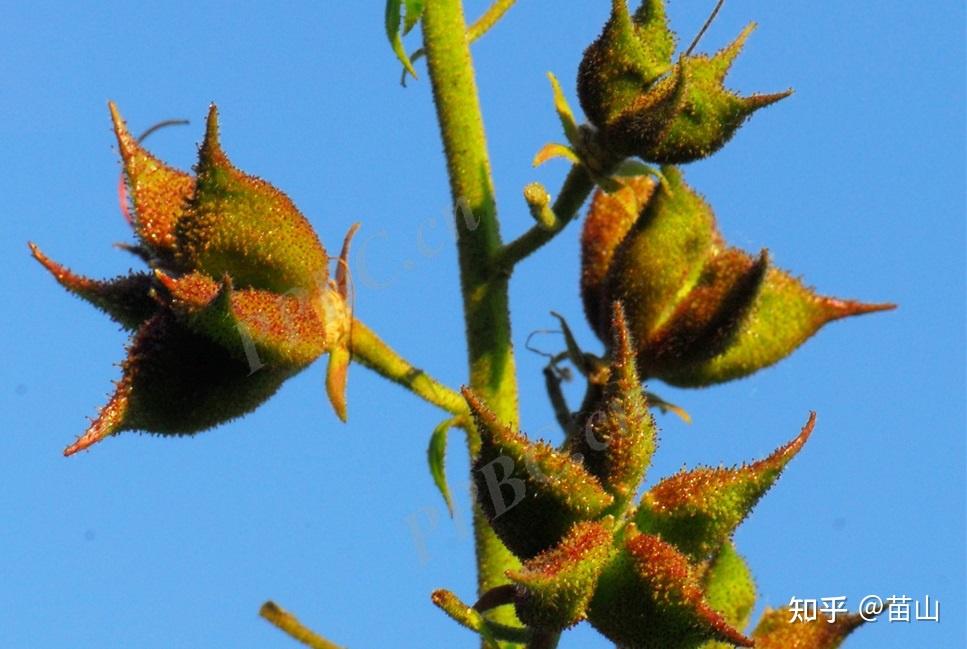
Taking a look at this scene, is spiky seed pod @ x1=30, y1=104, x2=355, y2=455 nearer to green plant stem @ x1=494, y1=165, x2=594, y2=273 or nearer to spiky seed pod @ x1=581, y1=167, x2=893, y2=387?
green plant stem @ x1=494, y1=165, x2=594, y2=273

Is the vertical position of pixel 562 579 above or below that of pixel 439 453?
below

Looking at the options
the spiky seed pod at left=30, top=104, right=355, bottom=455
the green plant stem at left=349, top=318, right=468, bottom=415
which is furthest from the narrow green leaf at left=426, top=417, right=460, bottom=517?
the spiky seed pod at left=30, top=104, right=355, bottom=455

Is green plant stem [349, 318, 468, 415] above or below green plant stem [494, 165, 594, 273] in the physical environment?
below

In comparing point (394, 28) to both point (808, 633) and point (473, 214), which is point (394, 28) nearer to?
point (473, 214)

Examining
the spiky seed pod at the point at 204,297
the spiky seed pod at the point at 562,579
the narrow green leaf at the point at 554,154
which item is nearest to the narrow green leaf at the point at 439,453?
the spiky seed pod at the point at 204,297

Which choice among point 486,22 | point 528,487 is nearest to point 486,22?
point 486,22

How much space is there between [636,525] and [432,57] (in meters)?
1.63

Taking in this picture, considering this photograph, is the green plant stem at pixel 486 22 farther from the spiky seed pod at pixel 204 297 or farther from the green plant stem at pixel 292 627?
the green plant stem at pixel 292 627

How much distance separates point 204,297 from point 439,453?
82cm

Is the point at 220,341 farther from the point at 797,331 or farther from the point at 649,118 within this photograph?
the point at 797,331

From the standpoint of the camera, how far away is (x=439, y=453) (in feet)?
12.6

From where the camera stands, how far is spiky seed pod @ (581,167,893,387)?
3.85 metres

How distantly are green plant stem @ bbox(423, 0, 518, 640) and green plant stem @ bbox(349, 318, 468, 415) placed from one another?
0.09 metres

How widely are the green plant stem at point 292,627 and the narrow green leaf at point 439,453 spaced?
1.53 feet
